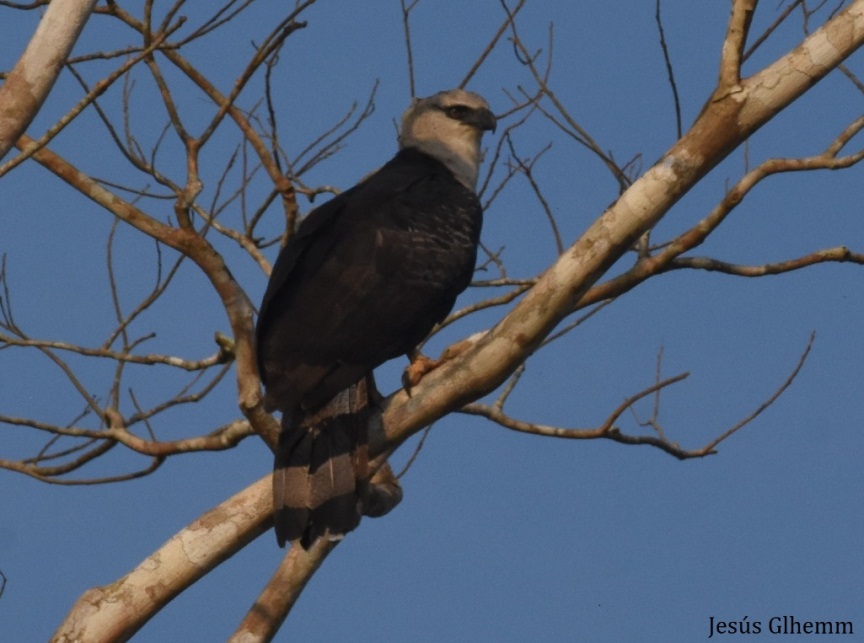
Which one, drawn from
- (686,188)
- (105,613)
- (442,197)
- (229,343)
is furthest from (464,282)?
(105,613)

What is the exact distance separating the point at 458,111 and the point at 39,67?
3201 mm

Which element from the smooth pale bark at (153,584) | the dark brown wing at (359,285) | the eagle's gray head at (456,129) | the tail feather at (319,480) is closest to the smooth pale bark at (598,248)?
the smooth pale bark at (153,584)

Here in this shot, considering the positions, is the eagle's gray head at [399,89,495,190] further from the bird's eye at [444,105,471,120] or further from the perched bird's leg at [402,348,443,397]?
the perched bird's leg at [402,348,443,397]

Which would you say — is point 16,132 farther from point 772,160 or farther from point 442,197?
point 772,160

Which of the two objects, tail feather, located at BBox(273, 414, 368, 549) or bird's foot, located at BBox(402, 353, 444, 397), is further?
bird's foot, located at BBox(402, 353, 444, 397)

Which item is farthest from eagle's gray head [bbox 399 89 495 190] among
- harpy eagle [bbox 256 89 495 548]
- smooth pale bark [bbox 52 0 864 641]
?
smooth pale bark [bbox 52 0 864 641]

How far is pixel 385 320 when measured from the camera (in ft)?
16.8

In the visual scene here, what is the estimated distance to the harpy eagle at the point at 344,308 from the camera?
4.82 meters

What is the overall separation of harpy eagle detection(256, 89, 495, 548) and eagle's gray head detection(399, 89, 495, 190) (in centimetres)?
59

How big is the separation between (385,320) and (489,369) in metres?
0.89

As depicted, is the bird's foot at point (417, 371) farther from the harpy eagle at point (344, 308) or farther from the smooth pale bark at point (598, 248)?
the smooth pale bark at point (598, 248)

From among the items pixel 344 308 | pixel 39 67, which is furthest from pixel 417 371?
pixel 39 67

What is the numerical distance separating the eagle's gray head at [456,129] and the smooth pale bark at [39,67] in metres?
2.89

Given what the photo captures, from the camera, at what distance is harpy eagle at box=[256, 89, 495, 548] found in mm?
4816
